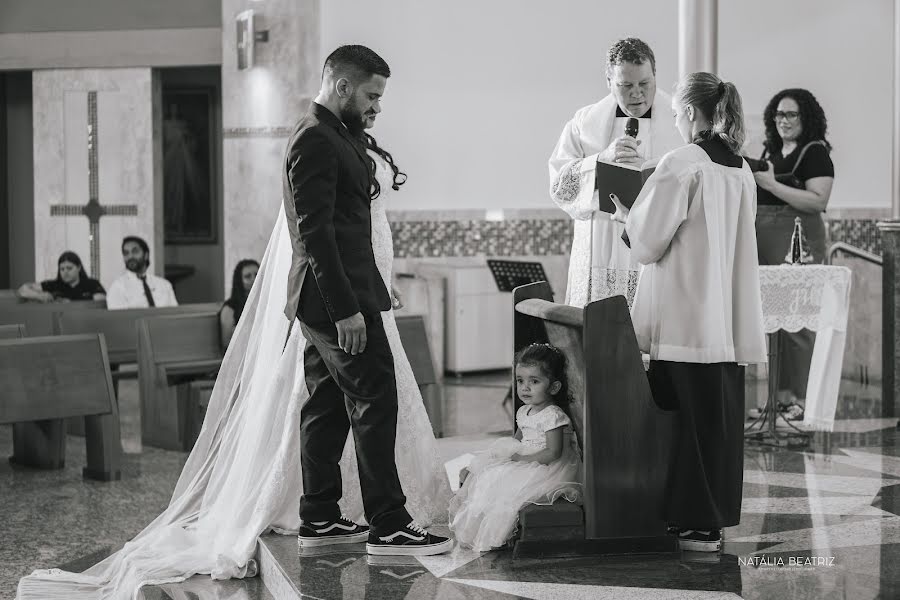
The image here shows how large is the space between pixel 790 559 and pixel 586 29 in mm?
7132

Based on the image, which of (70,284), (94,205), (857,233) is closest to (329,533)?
(70,284)

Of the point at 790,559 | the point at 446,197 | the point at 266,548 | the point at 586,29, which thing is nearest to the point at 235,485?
the point at 266,548

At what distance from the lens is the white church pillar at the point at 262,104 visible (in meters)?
9.62

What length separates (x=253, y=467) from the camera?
400cm

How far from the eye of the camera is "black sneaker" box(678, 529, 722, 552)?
367 cm

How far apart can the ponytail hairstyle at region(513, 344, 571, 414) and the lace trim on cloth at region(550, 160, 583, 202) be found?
31.1 inches

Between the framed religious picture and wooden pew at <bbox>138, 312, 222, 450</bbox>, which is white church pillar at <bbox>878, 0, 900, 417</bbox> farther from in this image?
the framed religious picture

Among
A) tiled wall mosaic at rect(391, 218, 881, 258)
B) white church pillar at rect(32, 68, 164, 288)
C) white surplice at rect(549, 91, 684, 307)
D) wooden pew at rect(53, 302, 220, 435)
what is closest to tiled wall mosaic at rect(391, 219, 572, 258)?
tiled wall mosaic at rect(391, 218, 881, 258)

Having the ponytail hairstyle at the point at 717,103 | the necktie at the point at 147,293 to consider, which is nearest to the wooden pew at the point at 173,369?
the necktie at the point at 147,293

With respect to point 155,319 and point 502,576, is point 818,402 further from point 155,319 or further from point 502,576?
point 155,319

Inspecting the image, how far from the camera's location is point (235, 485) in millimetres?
4027

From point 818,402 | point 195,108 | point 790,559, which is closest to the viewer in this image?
point 790,559

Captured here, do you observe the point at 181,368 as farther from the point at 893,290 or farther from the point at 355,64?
the point at 893,290

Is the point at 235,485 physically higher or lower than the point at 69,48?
lower
